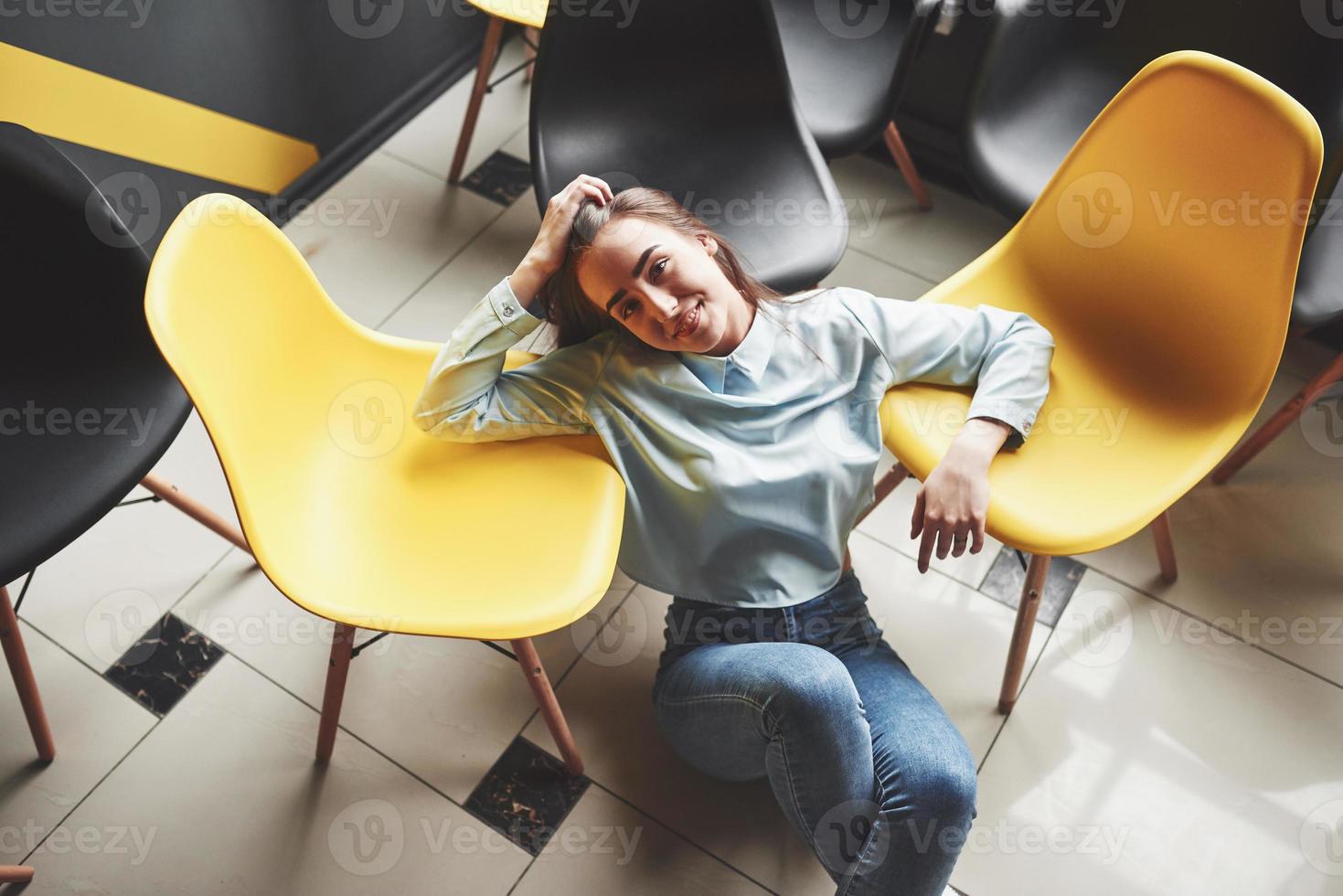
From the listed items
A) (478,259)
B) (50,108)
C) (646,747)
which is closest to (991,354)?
(646,747)

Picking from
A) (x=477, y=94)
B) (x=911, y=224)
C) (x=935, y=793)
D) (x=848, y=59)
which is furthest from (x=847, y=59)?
(x=935, y=793)

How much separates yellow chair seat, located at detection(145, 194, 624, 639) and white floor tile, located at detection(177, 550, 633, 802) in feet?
1.83

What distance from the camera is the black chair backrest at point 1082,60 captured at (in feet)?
6.22

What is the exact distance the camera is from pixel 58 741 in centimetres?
184

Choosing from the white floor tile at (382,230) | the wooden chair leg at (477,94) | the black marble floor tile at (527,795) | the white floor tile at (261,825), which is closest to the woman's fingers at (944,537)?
the black marble floor tile at (527,795)

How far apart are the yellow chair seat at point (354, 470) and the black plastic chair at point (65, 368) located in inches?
12.4

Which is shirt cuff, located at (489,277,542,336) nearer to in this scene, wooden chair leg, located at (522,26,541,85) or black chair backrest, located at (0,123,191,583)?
black chair backrest, located at (0,123,191,583)

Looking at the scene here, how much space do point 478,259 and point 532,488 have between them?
1182 mm

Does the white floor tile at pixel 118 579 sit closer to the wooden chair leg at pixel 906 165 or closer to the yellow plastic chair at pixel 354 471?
the yellow plastic chair at pixel 354 471

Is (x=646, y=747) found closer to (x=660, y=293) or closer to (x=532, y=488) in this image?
(x=532, y=488)

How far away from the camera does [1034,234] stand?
1689 mm

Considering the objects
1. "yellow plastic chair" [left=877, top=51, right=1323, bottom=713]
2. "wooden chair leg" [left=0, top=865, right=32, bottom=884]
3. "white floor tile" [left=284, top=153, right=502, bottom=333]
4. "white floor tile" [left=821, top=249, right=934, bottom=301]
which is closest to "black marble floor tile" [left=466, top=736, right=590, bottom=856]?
"wooden chair leg" [left=0, top=865, right=32, bottom=884]

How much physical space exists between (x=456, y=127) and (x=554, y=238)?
1.53 m

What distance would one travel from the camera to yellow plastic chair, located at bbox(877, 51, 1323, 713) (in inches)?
55.9
